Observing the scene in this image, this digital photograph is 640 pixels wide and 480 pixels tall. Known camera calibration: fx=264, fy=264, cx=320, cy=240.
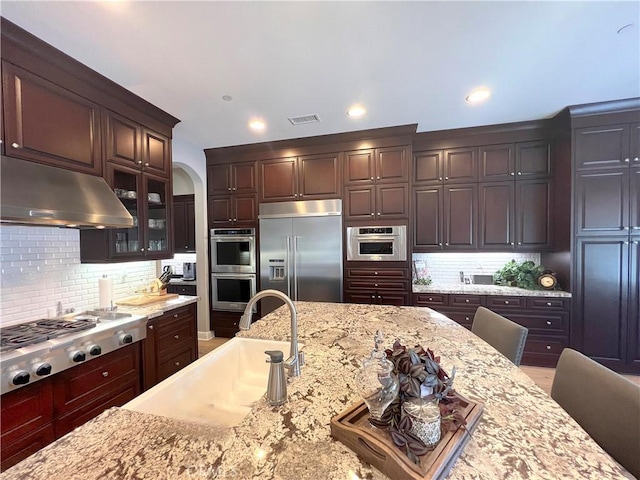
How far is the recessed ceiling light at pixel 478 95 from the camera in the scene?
2.39 m

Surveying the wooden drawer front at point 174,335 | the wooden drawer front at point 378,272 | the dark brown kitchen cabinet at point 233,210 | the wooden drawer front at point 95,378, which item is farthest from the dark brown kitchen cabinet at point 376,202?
the wooden drawer front at point 95,378

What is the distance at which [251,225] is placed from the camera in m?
3.81

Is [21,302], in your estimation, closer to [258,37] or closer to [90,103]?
[90,103]

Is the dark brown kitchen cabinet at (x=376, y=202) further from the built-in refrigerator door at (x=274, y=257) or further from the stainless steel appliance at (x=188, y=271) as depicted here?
the stainless steel appliance at (x=188, y=271)

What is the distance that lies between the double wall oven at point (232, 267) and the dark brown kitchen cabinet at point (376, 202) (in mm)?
1438

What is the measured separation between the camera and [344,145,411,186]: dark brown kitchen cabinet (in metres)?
3.28

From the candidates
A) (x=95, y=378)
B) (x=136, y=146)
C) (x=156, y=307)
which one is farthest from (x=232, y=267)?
(x=95, y=378)

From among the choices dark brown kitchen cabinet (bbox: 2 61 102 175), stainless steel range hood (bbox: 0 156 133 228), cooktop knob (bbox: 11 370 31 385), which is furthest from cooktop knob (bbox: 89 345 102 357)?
dark brown kitchen cabinet (bbox: 2 61 102 175)

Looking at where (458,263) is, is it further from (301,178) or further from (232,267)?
(232,267)

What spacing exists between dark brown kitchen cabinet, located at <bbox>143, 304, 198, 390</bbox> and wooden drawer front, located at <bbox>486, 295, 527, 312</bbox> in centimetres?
333

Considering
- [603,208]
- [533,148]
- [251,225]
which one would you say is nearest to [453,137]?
[533,148]

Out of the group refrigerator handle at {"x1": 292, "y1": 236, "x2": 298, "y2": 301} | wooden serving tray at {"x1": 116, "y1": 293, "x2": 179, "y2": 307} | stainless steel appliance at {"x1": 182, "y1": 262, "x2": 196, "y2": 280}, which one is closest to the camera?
wooden serving tray at {"x1": 116, "y1": 293, "x2": 179, "y2": 307}

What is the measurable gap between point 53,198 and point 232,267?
2.33 meters

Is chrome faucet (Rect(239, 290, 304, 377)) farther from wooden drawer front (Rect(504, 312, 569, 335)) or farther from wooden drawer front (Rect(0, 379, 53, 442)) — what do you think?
wooden drawer front (Rect(504, 312, 569, 335))
